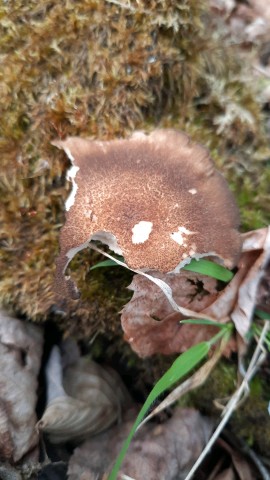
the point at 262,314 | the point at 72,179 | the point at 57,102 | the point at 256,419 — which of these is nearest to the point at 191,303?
the point at 262,314

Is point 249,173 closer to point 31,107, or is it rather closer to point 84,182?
point 84,182

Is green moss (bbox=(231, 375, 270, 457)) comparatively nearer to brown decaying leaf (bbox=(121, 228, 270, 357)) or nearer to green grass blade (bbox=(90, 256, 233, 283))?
brown decaying leaf (bbox=(121, 228, 270, 357))

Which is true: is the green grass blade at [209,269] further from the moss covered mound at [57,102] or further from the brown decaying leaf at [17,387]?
the brown decaying leaf at [17,387]

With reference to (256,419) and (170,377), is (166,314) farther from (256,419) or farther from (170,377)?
(256,419)

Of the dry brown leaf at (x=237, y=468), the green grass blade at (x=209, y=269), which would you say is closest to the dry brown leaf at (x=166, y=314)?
the green grass blade at (x=209, y=269)

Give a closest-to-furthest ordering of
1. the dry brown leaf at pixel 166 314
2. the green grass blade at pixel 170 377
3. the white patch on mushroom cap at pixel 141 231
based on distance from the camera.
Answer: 1. the green grass blade at pixel 170 377
2. the white patch on mushroom cap at pixel 141 231
3. the dry brown leaf at pixel 166 314

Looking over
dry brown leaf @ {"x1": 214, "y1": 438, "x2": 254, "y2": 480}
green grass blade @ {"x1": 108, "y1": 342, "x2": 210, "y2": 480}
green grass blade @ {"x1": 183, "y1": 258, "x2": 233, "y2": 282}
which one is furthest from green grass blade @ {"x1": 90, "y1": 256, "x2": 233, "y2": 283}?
dry brown leaf @ {"x1": 214, "y1": 438, "x2": 254, "y2": 480}
